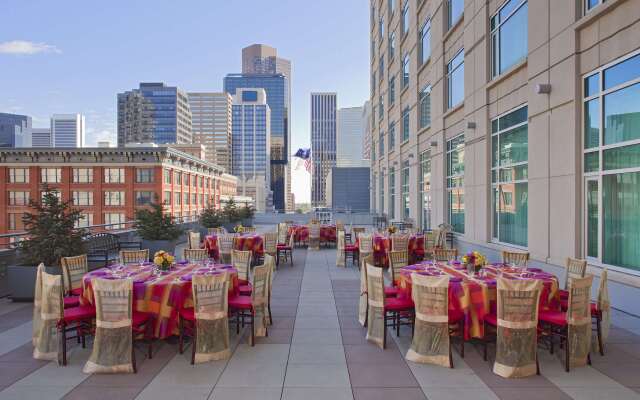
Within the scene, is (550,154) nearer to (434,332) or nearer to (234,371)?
(434,332)

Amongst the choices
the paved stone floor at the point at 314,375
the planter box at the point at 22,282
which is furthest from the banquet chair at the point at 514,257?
the planter box at the point at 22,282

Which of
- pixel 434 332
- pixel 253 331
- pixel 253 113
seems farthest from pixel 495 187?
pixel 253 113

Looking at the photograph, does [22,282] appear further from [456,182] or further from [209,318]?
[456,182]

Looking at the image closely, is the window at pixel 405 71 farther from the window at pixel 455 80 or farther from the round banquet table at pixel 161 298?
the round banquet table at pixel 161 298

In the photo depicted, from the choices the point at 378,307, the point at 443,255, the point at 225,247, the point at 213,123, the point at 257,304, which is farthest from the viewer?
the point at 213,123

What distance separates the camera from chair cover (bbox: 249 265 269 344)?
21.0 ft

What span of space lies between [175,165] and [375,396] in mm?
65184

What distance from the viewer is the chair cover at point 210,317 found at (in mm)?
5508

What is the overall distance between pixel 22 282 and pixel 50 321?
4190 mm

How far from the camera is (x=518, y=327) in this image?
5.12m

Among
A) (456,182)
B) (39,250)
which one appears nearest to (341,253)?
(456,182)

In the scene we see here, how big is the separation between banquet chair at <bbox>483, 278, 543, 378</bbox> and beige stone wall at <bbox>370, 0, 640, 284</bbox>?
15.3 ft

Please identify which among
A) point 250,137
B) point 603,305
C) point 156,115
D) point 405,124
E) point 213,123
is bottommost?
point 603,305

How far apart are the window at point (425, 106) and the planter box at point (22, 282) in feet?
56.8
